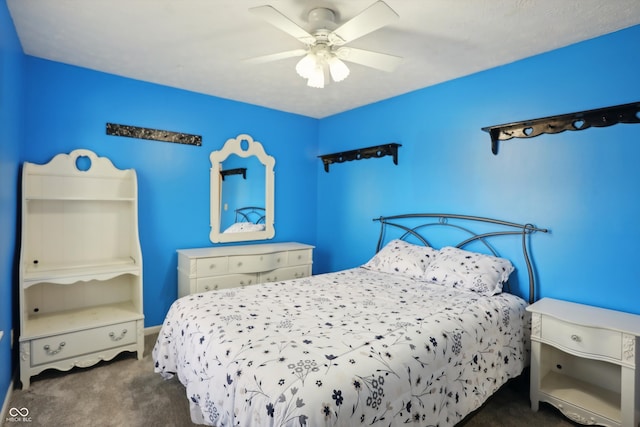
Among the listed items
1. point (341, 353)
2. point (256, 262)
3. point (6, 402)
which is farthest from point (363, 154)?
point (6, 402)

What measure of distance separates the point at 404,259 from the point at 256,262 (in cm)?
150

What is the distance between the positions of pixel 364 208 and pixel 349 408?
2.80 m

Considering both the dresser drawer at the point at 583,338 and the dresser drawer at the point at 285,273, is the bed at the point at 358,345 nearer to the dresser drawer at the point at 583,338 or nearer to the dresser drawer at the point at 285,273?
the dresser drawer at the point at 583,338

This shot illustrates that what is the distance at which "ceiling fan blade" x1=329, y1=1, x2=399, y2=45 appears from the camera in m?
1.57

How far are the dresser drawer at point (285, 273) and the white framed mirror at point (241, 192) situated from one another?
1.85ft

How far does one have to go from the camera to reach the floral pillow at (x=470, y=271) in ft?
8.10

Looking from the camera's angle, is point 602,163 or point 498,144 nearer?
point 602,163

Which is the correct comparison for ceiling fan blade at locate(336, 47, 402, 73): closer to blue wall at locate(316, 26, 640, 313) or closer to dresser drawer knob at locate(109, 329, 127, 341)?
blue wall at locate(316, 26, 640, 313)

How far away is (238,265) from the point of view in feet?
11.0

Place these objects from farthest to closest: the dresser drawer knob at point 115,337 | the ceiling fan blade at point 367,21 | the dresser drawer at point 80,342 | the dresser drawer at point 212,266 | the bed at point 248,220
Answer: the bed at point 248,220, the dresser drawer at point 212,266, the dresser drawer knob at point 115,337, the dresser drawer at point 80,342, the ceiling fan blade at point 367,21

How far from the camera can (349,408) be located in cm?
125

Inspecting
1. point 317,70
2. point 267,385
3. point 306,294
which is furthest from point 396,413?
point 317,70

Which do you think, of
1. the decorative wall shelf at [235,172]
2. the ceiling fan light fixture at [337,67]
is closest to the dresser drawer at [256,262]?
the decorative wall shelf at [235,172]

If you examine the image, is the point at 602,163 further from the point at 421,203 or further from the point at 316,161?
the point at 316,161
